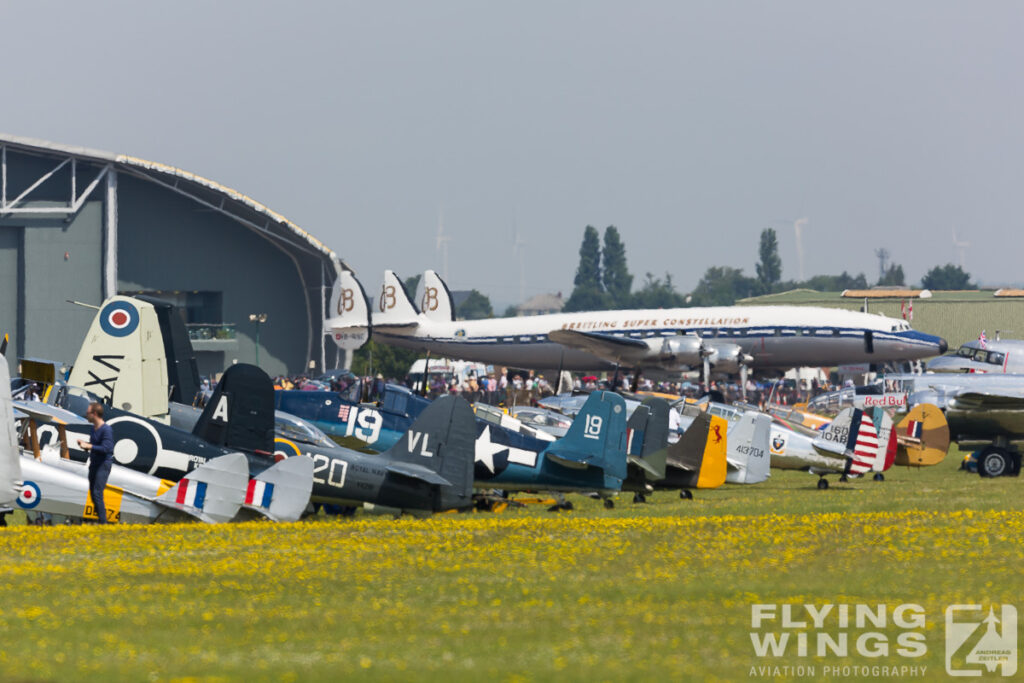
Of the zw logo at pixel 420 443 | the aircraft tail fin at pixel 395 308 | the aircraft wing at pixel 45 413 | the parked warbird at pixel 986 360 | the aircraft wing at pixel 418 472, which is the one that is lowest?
the aircraft wing at pixel 418 472

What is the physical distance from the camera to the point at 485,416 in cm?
2262

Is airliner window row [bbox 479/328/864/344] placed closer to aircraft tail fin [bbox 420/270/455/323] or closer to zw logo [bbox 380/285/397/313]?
aircraft tail fin [bbox 420/270/455/323]

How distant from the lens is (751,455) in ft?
73.4

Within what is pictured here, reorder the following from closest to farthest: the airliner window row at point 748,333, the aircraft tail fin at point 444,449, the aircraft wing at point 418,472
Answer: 1. the aircraft wing at point 418,472
2. the aircraft tail fin at point 444,449
3. the airliner window row at point 748,333

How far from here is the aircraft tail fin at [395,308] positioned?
2692 inches

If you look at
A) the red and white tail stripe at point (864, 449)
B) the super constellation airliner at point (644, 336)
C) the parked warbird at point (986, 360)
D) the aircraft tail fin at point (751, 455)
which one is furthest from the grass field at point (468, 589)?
the super constellation airliner at point (644, 336)

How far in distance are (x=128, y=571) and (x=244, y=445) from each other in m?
3.66

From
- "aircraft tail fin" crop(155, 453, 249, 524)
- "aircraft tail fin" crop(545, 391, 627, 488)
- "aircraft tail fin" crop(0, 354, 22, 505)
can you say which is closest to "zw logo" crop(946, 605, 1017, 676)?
"aircraft tail fin" crop(155, 453, 249, 524)

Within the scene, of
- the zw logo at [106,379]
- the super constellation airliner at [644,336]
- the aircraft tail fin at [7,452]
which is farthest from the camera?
the super constellation airliner at [644,336]

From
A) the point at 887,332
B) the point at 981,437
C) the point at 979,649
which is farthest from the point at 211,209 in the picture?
the point at 979,649

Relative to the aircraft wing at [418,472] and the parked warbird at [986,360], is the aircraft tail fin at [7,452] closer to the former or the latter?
the aircraft wing at [418,472]

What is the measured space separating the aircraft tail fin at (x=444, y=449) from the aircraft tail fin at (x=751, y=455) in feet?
24.7

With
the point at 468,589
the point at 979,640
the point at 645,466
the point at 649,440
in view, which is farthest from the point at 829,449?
the point at 979,640

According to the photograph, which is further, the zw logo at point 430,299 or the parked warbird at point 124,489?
the zw logo at point 430,299
